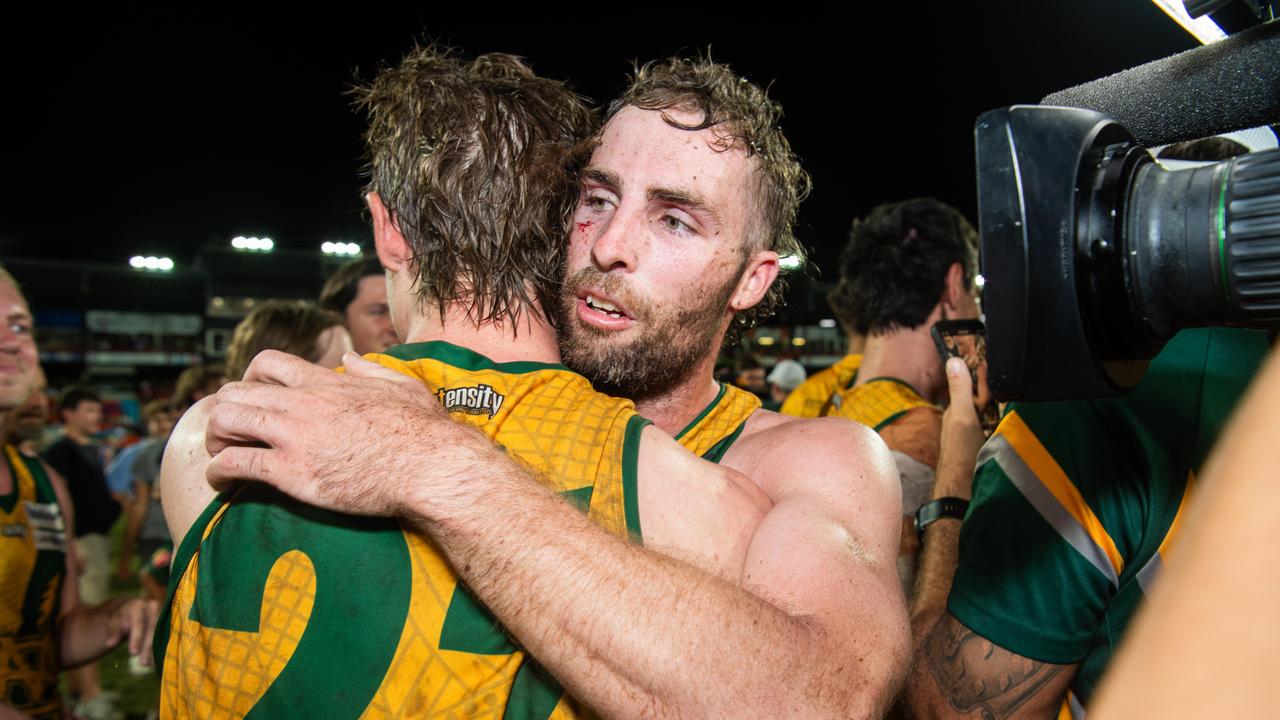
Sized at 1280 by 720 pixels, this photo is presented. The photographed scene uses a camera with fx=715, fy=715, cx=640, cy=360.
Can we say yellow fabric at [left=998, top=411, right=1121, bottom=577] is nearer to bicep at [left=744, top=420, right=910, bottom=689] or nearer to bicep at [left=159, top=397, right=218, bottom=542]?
bicep at [left=744, top=420, right=910, bottom=689]

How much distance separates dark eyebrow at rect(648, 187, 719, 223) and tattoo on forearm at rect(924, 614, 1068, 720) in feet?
3.21

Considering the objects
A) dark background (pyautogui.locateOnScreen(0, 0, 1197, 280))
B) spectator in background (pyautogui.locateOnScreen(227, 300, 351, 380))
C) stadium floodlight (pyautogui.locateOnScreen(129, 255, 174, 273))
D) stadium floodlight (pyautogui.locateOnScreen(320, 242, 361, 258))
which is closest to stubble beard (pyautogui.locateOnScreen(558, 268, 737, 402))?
spectator in background (pyautogui.locateOnScreen(227, 300, 351, 380))

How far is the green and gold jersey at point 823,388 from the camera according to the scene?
359cm

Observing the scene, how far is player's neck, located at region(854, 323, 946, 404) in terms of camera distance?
110 inches

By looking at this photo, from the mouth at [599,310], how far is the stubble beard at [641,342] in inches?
0.4

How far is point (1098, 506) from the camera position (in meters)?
1.11

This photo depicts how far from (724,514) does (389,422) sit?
19.8 inches

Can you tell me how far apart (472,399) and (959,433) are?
1285 millimetres

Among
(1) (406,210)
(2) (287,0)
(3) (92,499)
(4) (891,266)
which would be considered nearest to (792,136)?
(2) (287,0)

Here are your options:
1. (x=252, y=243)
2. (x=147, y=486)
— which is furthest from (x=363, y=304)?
(x=252, y=243)

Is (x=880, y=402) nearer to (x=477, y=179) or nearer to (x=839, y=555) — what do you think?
(x=839, y=555)

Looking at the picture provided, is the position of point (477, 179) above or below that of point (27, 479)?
above

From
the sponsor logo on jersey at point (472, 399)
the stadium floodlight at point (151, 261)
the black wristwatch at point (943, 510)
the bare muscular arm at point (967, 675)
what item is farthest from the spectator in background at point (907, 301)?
the stadium floodlight at point (151, 261)

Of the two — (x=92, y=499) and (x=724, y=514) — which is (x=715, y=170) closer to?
(x=724, y=514)
